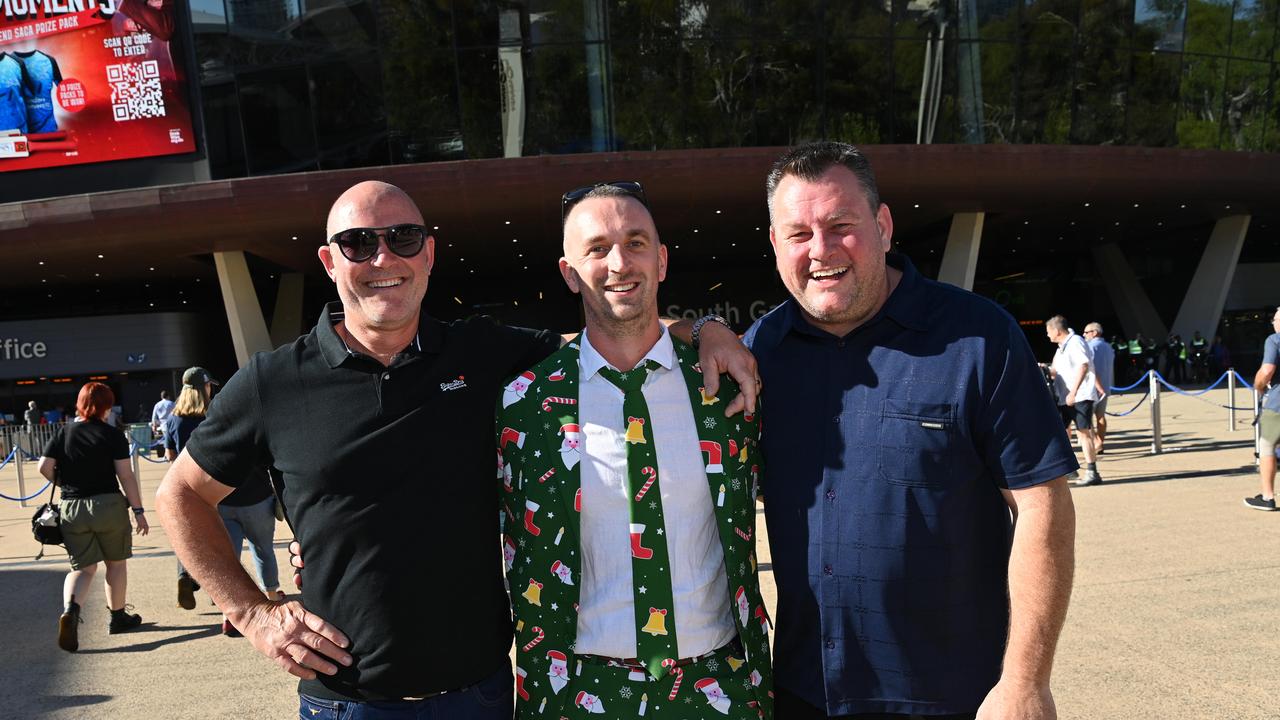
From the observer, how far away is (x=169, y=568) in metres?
9.59

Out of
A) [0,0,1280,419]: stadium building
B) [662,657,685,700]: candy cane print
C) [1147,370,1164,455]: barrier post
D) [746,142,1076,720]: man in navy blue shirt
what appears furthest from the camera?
[0,0,1280,419]: stadium building

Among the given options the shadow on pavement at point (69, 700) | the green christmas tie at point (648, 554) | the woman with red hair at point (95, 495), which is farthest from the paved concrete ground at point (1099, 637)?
the green christmas tie at point (648, 554)

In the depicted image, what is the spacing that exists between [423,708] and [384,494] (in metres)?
0.68

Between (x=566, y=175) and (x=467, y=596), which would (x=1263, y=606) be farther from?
(x=566, y=175)

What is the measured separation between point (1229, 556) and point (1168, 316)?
4222 cm

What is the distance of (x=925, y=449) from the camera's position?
2533mm

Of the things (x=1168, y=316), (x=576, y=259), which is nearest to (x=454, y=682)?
(x=576, y=259)

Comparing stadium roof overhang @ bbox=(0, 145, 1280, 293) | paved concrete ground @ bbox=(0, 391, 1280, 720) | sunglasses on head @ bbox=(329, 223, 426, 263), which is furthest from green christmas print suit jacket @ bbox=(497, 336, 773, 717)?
stadium roof overhang @ bbox=(0, 145, 1280, 293)

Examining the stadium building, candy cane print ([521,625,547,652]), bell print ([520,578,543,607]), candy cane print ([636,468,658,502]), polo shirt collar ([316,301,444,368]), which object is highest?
the stadium building

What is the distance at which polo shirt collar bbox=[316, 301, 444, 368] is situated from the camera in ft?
9.40

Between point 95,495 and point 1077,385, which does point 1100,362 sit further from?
point 95,495

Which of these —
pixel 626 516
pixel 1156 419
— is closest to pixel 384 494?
pixel 626 516

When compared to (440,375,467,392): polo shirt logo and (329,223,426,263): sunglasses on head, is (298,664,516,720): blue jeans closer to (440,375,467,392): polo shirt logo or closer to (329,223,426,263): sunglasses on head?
(440,375,467,392): polo shirt logo

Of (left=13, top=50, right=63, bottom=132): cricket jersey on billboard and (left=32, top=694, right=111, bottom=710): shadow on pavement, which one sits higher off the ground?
(left=13, top=50, right=63, bottom=132): cricket jersey on billboard
